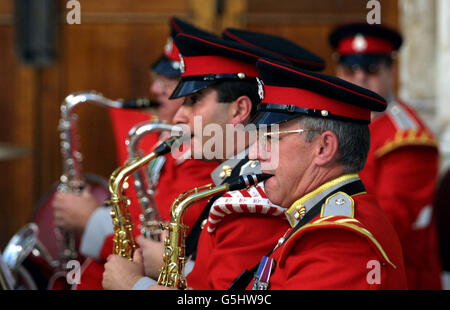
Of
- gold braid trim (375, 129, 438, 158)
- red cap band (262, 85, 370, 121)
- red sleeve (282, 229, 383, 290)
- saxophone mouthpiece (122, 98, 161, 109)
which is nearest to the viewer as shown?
red sleeve (282, 229, 383, 290)

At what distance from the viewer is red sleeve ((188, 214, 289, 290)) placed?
1622 mm

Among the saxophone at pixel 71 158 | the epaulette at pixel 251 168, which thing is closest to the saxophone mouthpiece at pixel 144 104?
the saxophone at pixel 71 158

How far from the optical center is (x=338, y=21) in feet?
14.5

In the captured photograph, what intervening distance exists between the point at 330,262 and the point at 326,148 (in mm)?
279

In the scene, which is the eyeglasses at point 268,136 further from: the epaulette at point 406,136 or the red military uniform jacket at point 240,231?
the epaulette at point 406,136

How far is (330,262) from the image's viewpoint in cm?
131

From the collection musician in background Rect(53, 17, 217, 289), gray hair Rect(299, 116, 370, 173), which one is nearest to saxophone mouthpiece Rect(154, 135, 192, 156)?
musician in background Rect(53, 17, 217, 289)

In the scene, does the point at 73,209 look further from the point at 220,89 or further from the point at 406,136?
the point at 406,136

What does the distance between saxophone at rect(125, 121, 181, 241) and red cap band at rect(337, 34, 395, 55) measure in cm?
124

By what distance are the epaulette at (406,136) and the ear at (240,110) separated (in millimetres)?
1293

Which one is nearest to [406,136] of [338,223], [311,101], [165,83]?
[165,83]

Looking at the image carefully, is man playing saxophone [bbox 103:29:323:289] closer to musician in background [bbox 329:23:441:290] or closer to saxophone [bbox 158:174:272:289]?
saxophone [bbox 158:174:272:289]

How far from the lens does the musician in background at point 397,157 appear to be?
283 centimetres

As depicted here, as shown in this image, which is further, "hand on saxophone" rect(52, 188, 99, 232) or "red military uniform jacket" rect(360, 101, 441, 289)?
"red military uniform jacket" rect(360, 101, 441, 289)
